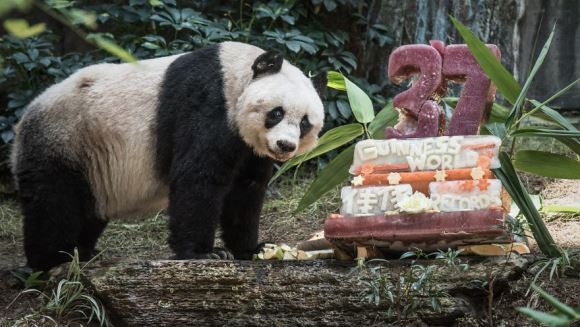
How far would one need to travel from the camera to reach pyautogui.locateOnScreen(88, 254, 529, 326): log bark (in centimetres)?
418

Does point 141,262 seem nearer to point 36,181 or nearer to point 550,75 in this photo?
point 36,181

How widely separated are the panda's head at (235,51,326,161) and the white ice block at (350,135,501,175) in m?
0.59

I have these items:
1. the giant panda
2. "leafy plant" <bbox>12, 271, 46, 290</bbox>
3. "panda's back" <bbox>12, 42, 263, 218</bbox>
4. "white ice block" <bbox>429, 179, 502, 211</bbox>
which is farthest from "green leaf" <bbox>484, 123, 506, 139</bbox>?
"leafy plant" <bbox>12, 271, 46, 290</bbox>

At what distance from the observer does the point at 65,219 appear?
519cm

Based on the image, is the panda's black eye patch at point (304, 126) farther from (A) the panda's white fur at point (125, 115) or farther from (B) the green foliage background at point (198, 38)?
(B) the green foliage background at point (198, 38)

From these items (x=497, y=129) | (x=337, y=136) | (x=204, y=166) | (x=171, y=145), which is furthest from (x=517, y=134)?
(x=171, y=145)

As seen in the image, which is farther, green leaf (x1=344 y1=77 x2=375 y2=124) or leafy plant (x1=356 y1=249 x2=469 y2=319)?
green leaf (x1=344 y1=77 x2=375 y2=124)

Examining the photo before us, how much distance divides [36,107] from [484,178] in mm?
3199

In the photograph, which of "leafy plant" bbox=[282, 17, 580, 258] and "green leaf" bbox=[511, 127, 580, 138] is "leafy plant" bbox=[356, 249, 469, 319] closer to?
"leafy plant" bbox=[282, 17, 580, 258]

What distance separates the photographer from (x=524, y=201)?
4.61 m

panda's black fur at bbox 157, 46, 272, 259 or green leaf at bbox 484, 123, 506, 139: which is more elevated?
green leaf at bbox 484, 123, 506, 139

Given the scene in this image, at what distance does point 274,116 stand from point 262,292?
1.24 metres

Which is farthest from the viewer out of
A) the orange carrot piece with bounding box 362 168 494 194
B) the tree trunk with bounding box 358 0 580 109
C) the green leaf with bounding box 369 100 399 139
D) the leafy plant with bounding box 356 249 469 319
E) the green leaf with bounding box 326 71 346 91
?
the tree trunk with bounding box 358 0 580 109

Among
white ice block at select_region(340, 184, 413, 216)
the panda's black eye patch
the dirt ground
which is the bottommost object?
the dirt ground
